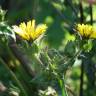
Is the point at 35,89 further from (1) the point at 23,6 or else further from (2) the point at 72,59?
(1) the point at 23,6

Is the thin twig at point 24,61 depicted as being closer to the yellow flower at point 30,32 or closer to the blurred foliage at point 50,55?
the blurred foliage at point 50,55

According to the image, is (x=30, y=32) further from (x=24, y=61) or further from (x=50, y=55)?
(x=24, y=61)

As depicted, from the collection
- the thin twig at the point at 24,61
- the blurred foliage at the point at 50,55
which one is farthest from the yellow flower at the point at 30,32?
the thin twig at the point at 24,61

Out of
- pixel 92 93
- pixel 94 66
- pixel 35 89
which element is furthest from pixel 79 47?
pixel 92 93

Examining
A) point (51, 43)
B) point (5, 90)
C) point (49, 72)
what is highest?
point (51, 43)

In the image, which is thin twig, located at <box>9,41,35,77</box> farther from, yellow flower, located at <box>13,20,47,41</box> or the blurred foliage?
yellow flower, located at <box>13,20,47,41</box>

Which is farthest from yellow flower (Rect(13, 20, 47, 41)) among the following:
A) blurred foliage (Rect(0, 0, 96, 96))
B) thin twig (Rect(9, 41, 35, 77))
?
thin twig (Rect(9, 41, 35, 77))

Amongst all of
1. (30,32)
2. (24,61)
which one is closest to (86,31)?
(30,32)

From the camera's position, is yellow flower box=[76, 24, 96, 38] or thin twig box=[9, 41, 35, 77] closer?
yellow flower box=[76, 24, 96, 38]
